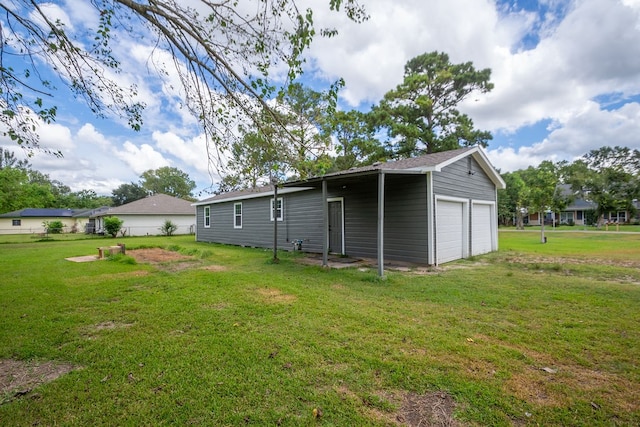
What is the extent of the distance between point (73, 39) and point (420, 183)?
7902mm

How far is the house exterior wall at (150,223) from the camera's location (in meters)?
24.8

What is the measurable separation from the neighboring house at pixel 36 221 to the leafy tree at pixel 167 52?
36201 mm

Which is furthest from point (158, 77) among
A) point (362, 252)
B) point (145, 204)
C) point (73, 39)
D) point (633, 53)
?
point (145, 204)

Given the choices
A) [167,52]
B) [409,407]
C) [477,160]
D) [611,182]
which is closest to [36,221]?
[167,52]

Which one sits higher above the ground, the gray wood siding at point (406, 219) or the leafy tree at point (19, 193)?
the leafy tree at point (19, 193)

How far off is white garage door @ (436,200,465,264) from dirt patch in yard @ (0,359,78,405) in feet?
26.6

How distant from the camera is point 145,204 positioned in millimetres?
26953

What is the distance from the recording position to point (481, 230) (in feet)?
35.6

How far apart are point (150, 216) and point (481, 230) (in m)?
25.6

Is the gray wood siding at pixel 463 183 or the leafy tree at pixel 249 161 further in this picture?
the gray wood siding at pixel 463 183

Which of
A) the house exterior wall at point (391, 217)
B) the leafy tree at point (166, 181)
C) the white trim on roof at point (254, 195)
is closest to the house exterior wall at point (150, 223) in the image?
the white trim on roof at point (254, 195)

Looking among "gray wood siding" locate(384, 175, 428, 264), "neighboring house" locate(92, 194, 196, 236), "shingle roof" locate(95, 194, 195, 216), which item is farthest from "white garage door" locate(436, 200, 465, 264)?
"shingle roof" locate(95, 194, 195, 216)

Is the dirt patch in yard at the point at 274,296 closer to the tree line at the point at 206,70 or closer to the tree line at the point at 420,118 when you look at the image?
the tree line at the point at 206,70

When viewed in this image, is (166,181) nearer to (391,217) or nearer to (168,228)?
(168,228)
